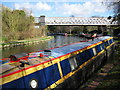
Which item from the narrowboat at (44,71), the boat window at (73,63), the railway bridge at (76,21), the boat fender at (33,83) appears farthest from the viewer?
the railway bridge at (76,21)

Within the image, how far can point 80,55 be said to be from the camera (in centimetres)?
688

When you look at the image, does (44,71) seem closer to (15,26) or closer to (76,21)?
(15,26)

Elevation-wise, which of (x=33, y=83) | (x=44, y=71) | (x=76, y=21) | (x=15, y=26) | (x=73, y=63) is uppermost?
(x=76, y=21)

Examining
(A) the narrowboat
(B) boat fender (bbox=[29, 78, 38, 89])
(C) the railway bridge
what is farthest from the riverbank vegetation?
(B) boat fender (bbox=[29, 78, 38, 89])

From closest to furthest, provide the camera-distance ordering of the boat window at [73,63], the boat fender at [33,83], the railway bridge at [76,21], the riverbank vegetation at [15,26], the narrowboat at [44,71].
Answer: the narrowboat at [44,71] → the boat fender at [33,83] → the boat window at [73,63] → the riverbank vegetation at [15,26] → the railway bridge at [76,21]

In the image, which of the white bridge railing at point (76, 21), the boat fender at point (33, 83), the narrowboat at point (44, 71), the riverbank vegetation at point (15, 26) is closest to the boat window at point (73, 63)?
the narrowboat at point (44, 71)

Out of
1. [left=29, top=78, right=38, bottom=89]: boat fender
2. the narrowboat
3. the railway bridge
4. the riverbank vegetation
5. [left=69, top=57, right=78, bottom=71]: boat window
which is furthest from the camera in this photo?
the railway bridge

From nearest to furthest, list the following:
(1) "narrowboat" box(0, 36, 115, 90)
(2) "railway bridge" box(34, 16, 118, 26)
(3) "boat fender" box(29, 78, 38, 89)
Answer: (1) "narrowboat" box(0, 36, 115, 90), (3) "boat fender" box(29, 78, 38, 89), (2) "railway bridge" box(34, 16, 118, 26)

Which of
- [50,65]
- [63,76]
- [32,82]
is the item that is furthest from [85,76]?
[32,82]

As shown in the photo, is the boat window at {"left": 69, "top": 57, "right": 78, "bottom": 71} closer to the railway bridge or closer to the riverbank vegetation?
the riverbank vegetation

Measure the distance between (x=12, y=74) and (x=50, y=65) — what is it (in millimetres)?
1602

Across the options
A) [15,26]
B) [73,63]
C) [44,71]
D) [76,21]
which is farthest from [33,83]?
[76,21]

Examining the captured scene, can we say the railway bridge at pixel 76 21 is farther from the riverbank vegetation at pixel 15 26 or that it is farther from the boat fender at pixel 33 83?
the boat fender at pixel 33 83

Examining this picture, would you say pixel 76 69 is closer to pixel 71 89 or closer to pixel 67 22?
pixel 71 89
